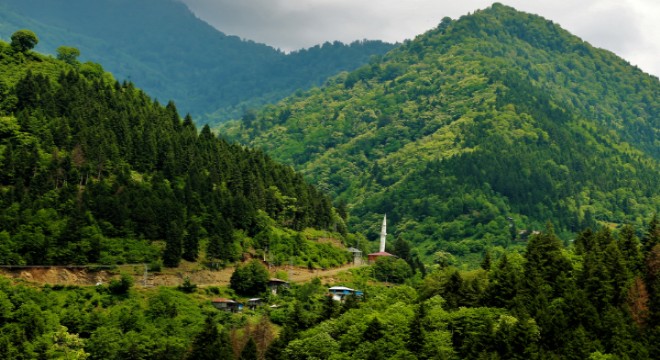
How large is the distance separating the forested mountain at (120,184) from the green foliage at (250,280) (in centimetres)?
367

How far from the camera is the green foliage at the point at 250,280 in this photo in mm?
112750

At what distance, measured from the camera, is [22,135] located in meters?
115

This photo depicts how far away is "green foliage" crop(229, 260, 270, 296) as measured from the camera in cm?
11275

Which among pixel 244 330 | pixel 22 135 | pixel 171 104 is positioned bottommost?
pixel 244 330

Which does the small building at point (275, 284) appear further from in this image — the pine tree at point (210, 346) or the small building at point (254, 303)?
the pine tree at point (210, 346)

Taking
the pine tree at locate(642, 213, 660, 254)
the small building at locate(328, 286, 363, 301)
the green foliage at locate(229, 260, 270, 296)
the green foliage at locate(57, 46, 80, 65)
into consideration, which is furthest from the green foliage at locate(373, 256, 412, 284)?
the green foliage at locate(57, 46, 80, 65)

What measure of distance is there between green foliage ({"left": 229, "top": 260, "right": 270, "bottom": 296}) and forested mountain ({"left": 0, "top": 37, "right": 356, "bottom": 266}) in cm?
367

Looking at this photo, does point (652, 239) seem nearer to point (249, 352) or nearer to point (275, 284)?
point (249, 352)

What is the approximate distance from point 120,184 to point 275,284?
20588 mm

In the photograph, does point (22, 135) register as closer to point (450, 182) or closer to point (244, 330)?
point (244, 330)

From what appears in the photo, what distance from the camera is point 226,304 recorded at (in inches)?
4269

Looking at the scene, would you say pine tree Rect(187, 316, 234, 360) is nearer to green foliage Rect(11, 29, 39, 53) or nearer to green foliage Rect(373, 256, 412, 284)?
green foliage Rect(373, 256, 412, 284)

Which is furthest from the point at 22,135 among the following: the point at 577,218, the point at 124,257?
the point at 577,218

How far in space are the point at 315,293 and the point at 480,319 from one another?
2862cm
